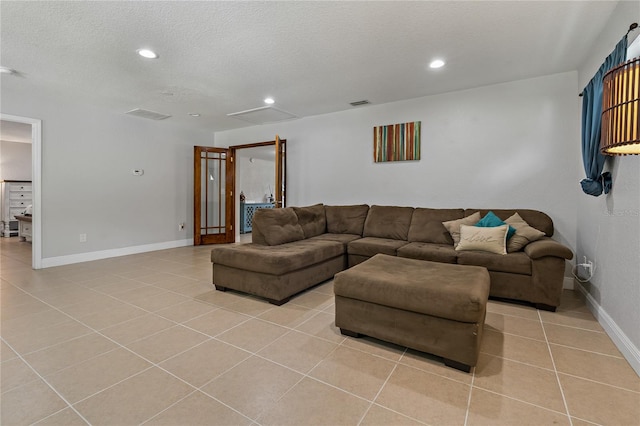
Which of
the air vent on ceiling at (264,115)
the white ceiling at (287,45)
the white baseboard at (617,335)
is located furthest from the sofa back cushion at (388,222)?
the air vent on ceiling at (264,115)

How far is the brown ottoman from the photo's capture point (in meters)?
1.79

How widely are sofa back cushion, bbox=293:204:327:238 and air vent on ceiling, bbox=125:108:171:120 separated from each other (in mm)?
3080

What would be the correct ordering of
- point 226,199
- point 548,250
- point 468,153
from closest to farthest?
point 548,250, point 468,153, point 226,199

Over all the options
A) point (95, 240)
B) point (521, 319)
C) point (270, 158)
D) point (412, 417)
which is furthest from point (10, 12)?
point (270, 158)

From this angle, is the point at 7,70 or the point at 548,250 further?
the point at 7,70

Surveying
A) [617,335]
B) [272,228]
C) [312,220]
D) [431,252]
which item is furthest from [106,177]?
[617,335]

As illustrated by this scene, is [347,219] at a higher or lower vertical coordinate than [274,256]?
higher

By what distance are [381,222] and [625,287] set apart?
2578 mm

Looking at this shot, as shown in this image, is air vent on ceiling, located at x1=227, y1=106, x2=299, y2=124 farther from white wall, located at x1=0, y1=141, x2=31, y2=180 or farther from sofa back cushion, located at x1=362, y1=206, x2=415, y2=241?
white wall, located at x1=0, y1=141, x2=31, y2=180

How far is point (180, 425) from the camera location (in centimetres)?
137

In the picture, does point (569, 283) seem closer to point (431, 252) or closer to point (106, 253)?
point (431, 252)

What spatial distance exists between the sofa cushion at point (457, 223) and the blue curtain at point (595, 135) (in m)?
1.05

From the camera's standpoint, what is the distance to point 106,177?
5.02 m

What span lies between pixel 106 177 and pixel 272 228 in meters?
3.37
